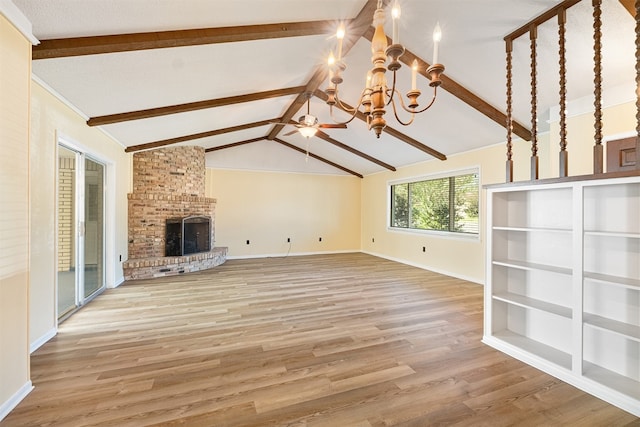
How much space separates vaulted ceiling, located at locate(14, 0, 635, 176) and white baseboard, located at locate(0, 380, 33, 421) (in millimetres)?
2354

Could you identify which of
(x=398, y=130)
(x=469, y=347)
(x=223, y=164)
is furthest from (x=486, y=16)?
(x=223, y=164)

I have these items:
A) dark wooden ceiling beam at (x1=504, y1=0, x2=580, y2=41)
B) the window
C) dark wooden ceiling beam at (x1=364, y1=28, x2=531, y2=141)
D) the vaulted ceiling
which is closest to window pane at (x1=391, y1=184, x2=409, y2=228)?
the window

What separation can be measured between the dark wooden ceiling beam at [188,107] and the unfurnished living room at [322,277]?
0.03m

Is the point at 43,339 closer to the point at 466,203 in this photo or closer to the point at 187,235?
the point at 187,235

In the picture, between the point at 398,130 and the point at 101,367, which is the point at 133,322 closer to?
the point at 101,367

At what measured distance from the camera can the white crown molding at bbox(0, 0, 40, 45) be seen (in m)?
1.62

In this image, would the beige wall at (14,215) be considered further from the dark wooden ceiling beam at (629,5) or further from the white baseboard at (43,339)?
the dark wooden ceiling beam at (629,5)

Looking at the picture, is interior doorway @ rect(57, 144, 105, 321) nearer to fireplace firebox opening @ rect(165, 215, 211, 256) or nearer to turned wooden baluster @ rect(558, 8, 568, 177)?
fireplace firebox opening @ rect(165, 215, 211, 256)

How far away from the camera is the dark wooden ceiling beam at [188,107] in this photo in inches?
139

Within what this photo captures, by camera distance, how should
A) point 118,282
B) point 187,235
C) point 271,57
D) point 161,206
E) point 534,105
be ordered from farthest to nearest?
point 187,235 < point 161,206 < point 118,282 < point 271,57 < point 534,105

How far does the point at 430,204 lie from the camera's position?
6.18m

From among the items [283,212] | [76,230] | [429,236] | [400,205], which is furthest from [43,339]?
[400,205]

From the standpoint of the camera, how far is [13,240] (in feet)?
5.78

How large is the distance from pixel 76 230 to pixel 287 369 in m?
3.16
